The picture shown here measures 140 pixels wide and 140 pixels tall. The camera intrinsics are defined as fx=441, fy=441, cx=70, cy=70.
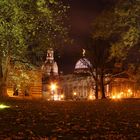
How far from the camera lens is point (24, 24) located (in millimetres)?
27812

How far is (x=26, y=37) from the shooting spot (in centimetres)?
2923

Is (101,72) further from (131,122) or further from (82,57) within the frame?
(131,122)

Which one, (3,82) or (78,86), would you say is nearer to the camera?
(3,82)

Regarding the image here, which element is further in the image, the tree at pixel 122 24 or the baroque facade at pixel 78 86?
the baroque facade at pixel 78 86

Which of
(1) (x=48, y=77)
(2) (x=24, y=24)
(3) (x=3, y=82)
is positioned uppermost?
(1) (x=48, y=77)

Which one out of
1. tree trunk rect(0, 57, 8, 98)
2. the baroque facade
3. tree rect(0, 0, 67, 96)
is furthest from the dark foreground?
the baroque facade

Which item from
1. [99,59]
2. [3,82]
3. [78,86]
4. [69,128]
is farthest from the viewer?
[78,86]

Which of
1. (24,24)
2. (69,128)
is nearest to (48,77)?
(24,24)

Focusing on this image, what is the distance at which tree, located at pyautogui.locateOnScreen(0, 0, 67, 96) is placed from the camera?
26516 mm

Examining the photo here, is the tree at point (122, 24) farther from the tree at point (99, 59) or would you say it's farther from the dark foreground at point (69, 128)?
the tree at point (99, 59)

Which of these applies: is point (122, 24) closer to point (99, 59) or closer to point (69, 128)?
point (69, 128)

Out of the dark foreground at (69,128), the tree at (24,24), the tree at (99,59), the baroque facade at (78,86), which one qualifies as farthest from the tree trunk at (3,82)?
the baroque facade at (78,86)

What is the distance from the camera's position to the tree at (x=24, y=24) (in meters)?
26.5

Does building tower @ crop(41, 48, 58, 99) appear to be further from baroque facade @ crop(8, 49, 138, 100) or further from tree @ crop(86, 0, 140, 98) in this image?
tree @ crop(86, 0, 140, 98)
